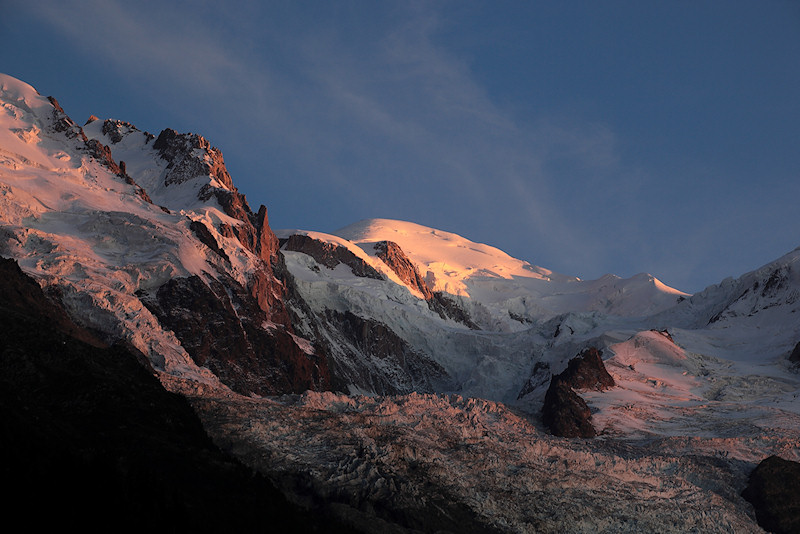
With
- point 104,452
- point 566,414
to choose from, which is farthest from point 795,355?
point 104,452

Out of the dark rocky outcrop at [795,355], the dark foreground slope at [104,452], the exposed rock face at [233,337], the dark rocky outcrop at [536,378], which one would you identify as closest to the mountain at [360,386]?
the exposed rock face at [233,337]

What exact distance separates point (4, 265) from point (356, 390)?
93024mm

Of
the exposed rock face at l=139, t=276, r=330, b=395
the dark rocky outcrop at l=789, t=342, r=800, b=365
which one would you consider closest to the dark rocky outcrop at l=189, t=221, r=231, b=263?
the exposed rock face at l=139, t=276, r=330, b=395

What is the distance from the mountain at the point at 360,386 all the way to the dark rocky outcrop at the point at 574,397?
43cm

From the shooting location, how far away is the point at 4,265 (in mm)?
95812

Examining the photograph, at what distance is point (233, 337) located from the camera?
131 meters

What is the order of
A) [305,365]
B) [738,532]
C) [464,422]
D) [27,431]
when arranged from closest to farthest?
[27,431]
[738,532]
[464,422]
[305,365]

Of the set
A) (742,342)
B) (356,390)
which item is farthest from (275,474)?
(742,342)

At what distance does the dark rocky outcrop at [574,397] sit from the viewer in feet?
419

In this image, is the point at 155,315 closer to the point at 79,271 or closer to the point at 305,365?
the point at 79,271

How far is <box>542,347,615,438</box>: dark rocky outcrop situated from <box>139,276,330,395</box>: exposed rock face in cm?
3728

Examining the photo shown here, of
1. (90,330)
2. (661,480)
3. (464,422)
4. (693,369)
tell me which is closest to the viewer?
(661,480)

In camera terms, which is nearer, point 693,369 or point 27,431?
point 27,431

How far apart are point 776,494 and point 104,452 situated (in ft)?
242
